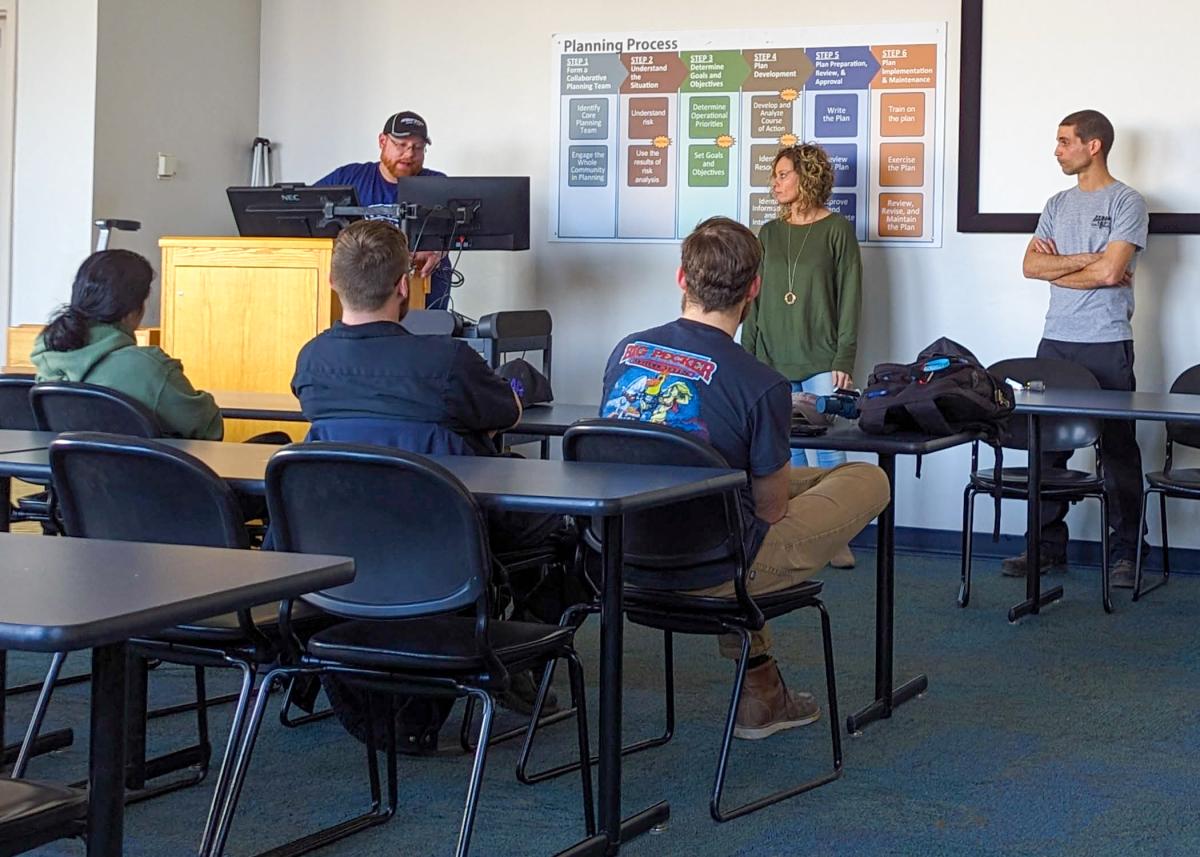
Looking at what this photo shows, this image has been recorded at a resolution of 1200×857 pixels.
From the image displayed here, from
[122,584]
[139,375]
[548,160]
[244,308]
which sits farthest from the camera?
[548,160]

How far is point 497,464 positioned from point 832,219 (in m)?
3.37

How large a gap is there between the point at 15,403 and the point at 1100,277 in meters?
3.63

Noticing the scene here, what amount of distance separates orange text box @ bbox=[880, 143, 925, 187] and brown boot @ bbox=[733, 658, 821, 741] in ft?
10.2

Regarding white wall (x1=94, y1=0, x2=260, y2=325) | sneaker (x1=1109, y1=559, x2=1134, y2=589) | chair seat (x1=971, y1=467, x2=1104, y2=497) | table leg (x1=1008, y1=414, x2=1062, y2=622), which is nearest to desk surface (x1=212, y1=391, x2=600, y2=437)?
table leg (x1=1008, y1=414, x2=1062, y2=622)

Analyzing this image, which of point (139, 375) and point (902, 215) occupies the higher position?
point (902, 215)

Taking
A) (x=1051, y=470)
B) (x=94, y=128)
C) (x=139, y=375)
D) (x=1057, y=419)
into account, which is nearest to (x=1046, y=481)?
(x=1051, y=470)

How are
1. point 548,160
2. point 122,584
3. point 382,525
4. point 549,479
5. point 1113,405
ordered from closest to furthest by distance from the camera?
point 122,584, point 382,525, point 549,479, point 1113,405, point 548,160

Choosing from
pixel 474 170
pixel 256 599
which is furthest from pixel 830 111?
pixel 256 599

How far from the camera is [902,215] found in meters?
6.07

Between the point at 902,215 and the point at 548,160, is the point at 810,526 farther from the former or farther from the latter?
the point at 548,160

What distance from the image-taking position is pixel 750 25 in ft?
20.3

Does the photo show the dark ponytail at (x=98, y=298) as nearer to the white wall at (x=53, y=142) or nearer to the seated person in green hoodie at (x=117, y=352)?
the seated person in green hoodie at (x=117, y=352)

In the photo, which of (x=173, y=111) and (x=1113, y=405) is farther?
(x=173, y=111)

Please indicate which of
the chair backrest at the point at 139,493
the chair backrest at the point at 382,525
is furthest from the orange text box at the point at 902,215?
the chair backrest at the point at 139,493
